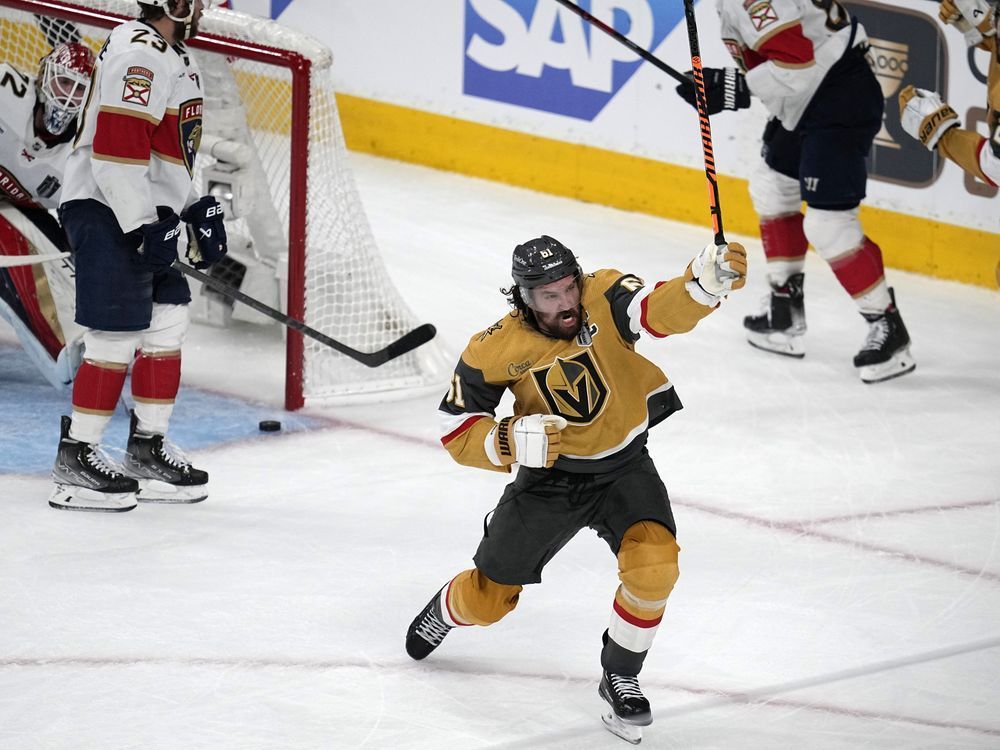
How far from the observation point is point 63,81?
4.53 meters

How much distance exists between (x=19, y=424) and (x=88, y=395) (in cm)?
78

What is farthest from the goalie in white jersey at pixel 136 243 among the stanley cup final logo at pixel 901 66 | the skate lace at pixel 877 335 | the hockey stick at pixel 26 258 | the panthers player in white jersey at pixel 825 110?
the stanley cup final logo at pixel 901 66

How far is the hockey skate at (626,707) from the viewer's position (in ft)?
10.1

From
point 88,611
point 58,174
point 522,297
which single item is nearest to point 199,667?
point 88,611

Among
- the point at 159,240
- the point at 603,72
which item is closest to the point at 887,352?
the point at 603,72

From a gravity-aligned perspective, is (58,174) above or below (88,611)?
above

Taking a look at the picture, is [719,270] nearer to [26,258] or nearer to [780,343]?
[26,258]

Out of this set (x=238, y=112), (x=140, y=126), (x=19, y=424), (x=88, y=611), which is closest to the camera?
(x=88, y=611)

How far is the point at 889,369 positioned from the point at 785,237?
1.93 ft

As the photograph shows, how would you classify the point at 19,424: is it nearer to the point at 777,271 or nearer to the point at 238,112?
the point at 238,112

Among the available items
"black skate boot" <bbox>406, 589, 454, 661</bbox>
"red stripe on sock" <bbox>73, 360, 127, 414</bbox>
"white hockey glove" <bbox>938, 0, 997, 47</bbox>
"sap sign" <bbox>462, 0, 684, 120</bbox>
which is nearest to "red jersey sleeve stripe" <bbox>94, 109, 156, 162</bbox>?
"red stripe on sock" <bbox>73, 360, 127, 414</bbox>

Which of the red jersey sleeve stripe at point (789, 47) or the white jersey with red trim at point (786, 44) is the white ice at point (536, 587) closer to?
the white jersey with red trim at point (786, 44)

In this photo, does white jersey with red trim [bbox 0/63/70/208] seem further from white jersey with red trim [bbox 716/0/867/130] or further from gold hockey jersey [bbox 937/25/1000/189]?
gold hockey jersey [bbox 937/25/1000/189]

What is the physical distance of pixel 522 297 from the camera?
3.09 meters
